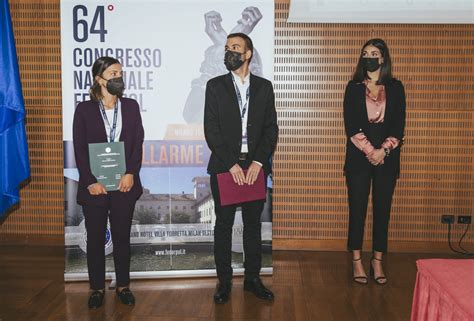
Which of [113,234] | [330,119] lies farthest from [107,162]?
[330,119]

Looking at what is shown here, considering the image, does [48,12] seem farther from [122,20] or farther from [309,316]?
[309,316]

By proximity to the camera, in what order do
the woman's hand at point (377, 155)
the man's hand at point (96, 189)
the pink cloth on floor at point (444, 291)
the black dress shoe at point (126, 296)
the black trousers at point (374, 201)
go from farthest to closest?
1. the black trousers at point (374, 201)
2. the woman's hand at point (377, 155)
3. the black dress shoe at point (126, 296)
4. the man's hand at point (96, 189)
5. the pink cloth on floor at point (444, 291)

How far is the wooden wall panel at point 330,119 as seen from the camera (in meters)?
4.67

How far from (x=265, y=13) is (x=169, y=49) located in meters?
0.75

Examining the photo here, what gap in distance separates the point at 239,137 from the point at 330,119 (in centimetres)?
153

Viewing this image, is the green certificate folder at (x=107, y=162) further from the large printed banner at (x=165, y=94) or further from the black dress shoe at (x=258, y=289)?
the black dress shoe at (x=258, y=289)

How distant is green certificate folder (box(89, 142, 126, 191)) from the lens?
3389mm

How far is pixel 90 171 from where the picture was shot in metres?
3.41

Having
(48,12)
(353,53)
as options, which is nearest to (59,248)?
(48,12)

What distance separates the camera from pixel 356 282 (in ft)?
12.9

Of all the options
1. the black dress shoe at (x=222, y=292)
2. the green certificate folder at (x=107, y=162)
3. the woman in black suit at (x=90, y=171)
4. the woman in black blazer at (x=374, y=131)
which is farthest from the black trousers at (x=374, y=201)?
the green certificate folder at (x=107, y=162)

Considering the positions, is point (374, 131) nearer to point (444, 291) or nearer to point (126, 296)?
point (126, 296)

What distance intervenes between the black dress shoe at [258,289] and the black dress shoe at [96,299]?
3.27ft

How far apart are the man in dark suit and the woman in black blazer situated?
64 cm
